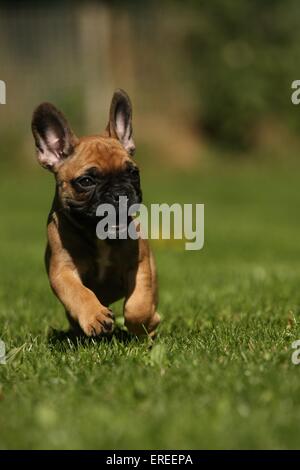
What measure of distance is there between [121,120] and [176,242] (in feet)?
22.5

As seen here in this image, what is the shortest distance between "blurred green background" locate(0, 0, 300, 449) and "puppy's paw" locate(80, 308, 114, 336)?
0.08 metres

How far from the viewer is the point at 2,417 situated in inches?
139

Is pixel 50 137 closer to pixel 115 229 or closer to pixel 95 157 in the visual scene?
pixel 95 157

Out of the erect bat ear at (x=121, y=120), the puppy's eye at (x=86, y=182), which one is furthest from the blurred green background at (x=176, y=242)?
the erect bat ear at (x=121, y=120)

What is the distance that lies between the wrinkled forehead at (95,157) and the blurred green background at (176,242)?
981mm

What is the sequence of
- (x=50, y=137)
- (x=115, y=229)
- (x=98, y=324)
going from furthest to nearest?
(x=50, y=137)
(x=115, y=229)
(x=98, y=324)

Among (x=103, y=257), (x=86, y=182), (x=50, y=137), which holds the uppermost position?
(x=50, y=137)

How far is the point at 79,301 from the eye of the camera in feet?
16.0

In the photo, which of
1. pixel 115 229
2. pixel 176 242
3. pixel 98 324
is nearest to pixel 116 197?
pixel 115 229

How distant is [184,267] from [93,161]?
5053 millimetres

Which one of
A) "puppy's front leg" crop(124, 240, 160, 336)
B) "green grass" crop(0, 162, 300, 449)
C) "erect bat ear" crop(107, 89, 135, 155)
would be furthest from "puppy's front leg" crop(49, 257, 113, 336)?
"erect bat ear" crop(107, 89, 135, 155)

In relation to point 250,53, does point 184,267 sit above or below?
below

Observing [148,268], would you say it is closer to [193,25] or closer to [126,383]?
[126,383]
